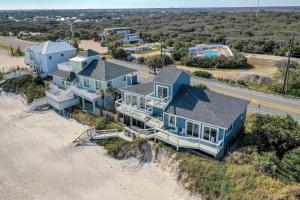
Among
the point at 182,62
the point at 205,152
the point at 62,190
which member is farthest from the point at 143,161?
the point at 182,62

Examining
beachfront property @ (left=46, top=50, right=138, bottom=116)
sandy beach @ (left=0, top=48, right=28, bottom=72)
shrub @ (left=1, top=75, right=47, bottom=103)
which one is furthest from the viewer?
sandy beach @ (left=0, top=48, right=28, bottom=72)

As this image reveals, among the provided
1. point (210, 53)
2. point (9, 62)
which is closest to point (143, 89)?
point (210, 53)

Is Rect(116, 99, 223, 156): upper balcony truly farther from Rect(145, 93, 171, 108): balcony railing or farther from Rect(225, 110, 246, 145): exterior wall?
Rect(225, 110, 246, 145): exterior wall

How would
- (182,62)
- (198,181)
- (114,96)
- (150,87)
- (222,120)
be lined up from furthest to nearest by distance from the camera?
(182,62) → (114,96) → (150,87) → (222,120) → (198,181)

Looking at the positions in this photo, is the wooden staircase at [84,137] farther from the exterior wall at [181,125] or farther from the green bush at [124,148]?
the exterior wall at [181,125]

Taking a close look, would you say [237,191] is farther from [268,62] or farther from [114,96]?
[268,62]

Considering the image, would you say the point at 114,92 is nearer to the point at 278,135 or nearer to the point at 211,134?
the point at 211,134

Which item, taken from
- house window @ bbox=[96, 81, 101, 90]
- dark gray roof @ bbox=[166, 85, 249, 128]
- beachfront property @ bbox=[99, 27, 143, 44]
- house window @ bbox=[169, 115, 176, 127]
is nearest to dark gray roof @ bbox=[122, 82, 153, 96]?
dark gray roof @ bbox=[166, 85, 249, 128]
